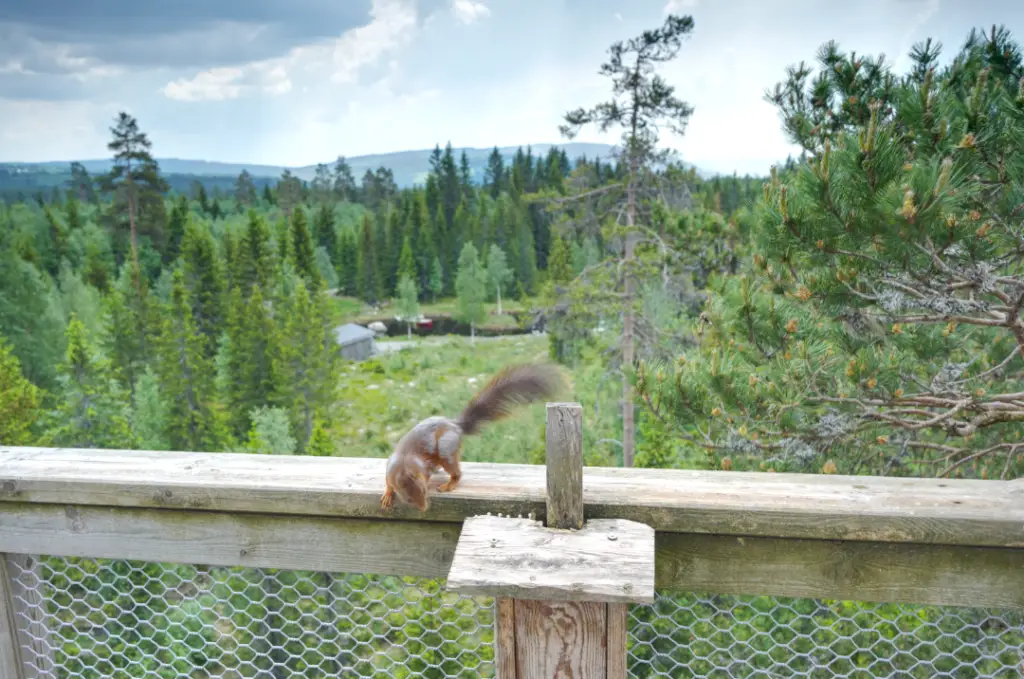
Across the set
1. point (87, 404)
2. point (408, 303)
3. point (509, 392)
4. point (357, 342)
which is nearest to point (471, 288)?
point (408, 303)

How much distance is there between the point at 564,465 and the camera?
2.67 feet

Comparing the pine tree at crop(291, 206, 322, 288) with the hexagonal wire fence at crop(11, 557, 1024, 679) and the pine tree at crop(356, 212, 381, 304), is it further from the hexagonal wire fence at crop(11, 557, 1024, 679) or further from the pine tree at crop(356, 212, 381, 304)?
the hexagonal wire fence at crop(11, 557, 1024, 679)

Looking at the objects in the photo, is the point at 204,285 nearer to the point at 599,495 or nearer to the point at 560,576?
the point at 599,495

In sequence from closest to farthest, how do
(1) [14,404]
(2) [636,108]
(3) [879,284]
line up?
(3) [879,284] < (2) [636,108] < (1) [14,404]

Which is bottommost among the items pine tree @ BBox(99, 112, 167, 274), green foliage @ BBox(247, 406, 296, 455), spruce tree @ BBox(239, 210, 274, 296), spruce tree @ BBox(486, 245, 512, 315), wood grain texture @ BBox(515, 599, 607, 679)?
green foliage @ BBox(247, 406, 296, 455)

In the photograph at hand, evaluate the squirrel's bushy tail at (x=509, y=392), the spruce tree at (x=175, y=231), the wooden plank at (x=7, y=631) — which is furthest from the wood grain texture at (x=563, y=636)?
the spruce tree at (x=175, y=231)

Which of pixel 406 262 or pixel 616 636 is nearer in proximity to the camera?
pixel 616 636

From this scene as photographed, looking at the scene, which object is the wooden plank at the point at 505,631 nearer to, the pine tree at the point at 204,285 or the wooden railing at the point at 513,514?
the wooden railing at the point at 513,514

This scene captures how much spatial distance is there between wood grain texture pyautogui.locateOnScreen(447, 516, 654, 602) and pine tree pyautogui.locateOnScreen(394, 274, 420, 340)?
32.0m

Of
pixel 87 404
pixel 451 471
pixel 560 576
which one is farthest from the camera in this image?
pixel 87 404

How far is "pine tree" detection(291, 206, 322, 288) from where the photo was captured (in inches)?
1083

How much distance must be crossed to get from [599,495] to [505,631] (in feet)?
0.61

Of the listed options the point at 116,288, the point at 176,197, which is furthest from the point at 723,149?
the point at 176,197

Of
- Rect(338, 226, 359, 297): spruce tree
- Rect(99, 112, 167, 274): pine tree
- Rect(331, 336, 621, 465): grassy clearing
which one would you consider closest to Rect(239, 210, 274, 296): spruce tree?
Rect(99, 112, 167, 274): pine tree
